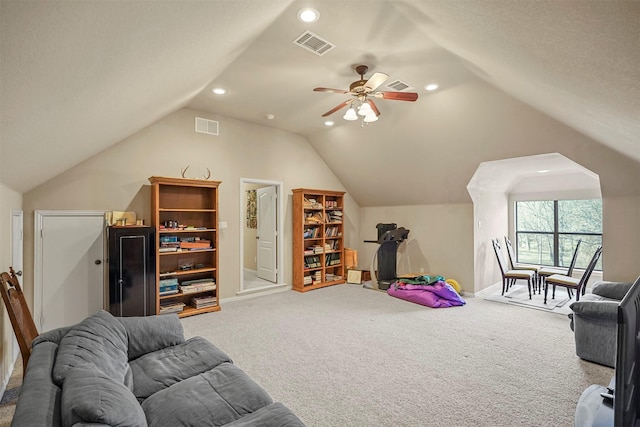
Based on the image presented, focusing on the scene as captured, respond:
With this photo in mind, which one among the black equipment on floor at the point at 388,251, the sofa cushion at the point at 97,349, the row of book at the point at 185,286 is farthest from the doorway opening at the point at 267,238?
the sofa cushion at the point at 97,349

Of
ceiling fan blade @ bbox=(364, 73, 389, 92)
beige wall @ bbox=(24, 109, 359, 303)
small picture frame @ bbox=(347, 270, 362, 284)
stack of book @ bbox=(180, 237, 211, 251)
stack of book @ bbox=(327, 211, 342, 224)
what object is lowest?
small picture frame @ bbox=(347, 270, 362, 284)

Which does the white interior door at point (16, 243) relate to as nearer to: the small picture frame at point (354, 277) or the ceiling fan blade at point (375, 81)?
the ceiling fan blade at point (375, 81)

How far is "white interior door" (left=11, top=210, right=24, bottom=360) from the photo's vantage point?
9.90ft

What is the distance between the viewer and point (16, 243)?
319cm

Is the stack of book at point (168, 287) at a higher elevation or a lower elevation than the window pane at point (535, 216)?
lower

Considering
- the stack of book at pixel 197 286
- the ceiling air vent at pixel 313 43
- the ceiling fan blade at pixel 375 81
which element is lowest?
the stack of book at pixel 197 286

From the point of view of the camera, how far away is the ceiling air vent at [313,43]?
2.86m

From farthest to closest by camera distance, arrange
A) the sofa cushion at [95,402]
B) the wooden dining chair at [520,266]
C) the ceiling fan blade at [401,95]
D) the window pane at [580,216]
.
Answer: the window pane at [580,216]
the wooden dining chair at [520,266]
the ceiling fan blade at [401,95]
the sofa cushion at [95,402]

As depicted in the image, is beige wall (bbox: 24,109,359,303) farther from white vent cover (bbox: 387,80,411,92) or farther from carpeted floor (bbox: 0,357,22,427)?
white vent cover (bbox: 387,80,411,92)

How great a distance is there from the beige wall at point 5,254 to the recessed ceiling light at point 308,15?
2.91 m

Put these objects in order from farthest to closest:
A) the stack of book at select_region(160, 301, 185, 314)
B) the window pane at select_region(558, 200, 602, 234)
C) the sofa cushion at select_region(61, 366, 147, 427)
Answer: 1. the window pane at select_region(558, 200, 602, 234)
2. the stack of book at select_region(160, 301, 185, 314)
3. the sofa cushion at select_region(61, 366, 147, 427)

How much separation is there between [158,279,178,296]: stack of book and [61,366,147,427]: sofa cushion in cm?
311

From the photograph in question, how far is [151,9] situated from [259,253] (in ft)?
18.9

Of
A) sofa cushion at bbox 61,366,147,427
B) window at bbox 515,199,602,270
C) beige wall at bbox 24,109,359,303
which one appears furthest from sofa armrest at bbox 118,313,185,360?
window at bbox 515,199,602,270
